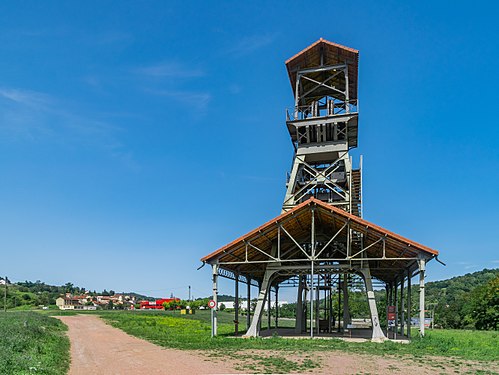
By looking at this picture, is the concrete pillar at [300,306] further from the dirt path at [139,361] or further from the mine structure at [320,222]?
the dirt path at [139,361]

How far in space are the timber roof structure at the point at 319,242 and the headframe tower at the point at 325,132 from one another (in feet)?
7.00

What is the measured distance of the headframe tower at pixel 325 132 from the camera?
1032 inches

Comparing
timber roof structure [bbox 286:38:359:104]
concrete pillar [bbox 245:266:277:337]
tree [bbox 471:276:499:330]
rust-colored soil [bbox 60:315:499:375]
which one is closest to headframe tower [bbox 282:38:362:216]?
timber roof structure [bbox 286:38:359:104]

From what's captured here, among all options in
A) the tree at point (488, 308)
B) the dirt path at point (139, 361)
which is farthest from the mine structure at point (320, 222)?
the tree at point (488, 308)

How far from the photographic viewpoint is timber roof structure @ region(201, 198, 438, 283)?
20517 millimetres

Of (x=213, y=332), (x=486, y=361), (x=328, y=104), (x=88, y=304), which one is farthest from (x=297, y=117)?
(x=88, y=304)

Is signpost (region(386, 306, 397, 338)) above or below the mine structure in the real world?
below

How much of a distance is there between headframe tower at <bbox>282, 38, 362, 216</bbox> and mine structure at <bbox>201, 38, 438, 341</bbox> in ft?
0.20

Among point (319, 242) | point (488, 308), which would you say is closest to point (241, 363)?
point (319, 242)

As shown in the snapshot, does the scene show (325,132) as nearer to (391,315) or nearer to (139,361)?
(391,315)

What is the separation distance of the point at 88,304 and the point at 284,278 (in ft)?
431

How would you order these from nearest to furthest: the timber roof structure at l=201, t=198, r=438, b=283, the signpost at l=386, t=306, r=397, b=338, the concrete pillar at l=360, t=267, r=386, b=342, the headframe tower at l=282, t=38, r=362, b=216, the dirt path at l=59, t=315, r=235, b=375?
the dirt path at l=59, t=315, r=235, b=375, the timber roof structure at l=201, t=198, r=438, b=283, the concrete pillar at l=360, t=267, r=386, b=342, the signpost at l=386, t=306, r=397, b=338, the headframe tower at l=282, t=38, r=362, b=216

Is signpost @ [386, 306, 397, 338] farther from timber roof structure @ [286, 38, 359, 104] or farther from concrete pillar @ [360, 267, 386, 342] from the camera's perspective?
timber roof structure @ [286, 38, 359, 104]

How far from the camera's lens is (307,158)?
27828 mm
